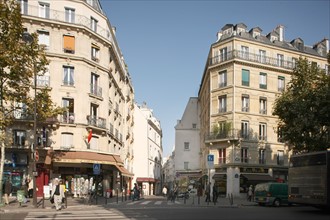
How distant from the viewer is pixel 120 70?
44.5m

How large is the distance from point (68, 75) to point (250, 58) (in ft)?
69.7

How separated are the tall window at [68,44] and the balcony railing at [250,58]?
1814 centimetres

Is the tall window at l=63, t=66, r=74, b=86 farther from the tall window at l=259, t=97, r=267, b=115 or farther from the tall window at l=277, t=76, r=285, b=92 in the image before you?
the tall window at l=277, t=76, r=285, b=92

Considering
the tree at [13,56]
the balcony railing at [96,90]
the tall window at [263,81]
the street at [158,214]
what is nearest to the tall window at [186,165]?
the tall window at [263,81]

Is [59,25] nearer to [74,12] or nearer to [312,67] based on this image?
[74,12]

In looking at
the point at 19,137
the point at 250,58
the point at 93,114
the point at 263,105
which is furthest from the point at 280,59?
the point at 19,137

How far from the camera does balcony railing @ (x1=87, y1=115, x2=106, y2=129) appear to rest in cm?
3226

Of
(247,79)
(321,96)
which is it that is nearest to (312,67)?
(321,96)

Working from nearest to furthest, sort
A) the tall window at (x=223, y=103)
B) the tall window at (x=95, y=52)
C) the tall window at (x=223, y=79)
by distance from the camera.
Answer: the tall window at (x=95, y=52) → the tall window at (x=223, y=103) → the tall window at (x=223, y=79)

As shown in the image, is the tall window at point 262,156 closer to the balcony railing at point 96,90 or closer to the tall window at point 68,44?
the balcony railing at point 96,90

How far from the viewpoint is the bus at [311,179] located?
55.7ft

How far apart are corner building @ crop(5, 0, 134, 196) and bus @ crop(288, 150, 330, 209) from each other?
17.2 m

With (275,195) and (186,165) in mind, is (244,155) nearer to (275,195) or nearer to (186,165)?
(275,195)

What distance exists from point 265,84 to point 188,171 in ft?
73.0
